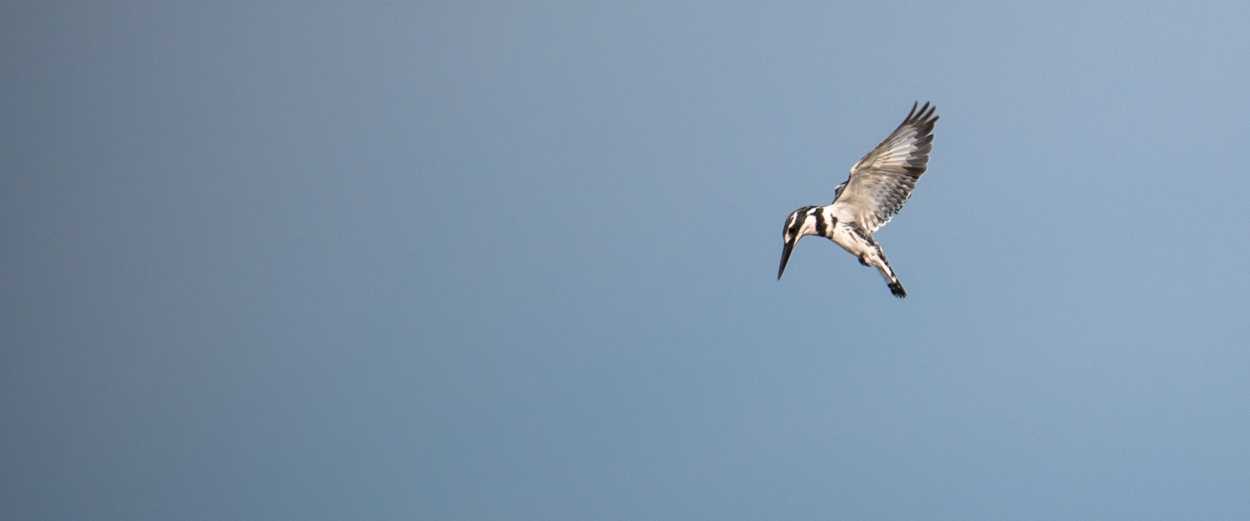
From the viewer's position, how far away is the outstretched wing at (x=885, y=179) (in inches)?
264

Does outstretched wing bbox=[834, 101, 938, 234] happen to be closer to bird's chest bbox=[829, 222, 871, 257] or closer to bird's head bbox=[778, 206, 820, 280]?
bird's chest bbox=[829, 222, 871, 257]

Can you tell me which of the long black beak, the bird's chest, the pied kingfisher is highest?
the pied kingfisher

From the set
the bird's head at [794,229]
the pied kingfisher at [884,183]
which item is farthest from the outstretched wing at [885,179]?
the bird's head at [794,229]

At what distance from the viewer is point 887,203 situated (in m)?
6.74

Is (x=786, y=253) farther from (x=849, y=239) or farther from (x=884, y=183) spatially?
(x=884, y=183)

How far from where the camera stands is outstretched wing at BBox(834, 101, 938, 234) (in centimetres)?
670

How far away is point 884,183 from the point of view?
6.75 meters

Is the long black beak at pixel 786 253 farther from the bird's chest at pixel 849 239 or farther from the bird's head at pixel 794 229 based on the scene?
the bird's chest at pixel 849 239

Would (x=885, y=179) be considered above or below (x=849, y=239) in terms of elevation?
above

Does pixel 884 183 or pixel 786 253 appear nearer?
pixel 786 253

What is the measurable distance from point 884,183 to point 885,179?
3cm

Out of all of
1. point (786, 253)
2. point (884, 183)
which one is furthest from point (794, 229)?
point (884, 183)

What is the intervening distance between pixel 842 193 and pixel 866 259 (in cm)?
46

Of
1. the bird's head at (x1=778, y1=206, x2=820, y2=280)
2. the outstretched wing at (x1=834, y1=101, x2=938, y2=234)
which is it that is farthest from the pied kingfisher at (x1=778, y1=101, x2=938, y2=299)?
the bird's head at (x1=778, y1=206, x2=820, y2=280)
